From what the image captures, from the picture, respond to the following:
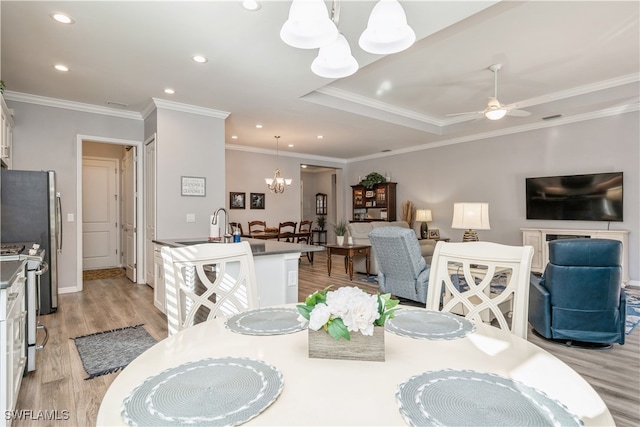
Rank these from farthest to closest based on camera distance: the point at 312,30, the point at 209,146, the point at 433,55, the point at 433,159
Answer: the point at 433,159, the point at 209,146, the point at 433,55, the point at 312,30

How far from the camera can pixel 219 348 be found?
1.03 metres

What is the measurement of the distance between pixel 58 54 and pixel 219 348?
3.57 meters

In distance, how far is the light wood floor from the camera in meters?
1.99

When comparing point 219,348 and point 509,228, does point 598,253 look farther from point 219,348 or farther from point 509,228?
point 509,228

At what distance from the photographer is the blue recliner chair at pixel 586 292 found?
2.63m

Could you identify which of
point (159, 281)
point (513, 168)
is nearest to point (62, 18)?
point (159, 281)

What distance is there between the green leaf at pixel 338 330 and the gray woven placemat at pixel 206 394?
168 millimetres

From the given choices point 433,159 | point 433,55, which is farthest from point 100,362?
point 433,159

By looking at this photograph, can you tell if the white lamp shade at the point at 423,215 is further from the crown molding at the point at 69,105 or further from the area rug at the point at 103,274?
the area rug at the point at 103,274

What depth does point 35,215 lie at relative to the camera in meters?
3.60

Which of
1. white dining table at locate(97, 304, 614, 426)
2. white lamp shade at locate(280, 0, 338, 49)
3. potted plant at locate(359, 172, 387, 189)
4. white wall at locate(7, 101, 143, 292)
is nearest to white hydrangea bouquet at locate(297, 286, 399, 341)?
white dining table at locate(97, 304, 614, 426)

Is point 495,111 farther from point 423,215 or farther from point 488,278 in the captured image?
point 423,215

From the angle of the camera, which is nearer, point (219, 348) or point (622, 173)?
point (219, 348)

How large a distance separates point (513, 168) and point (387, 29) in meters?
5.81
